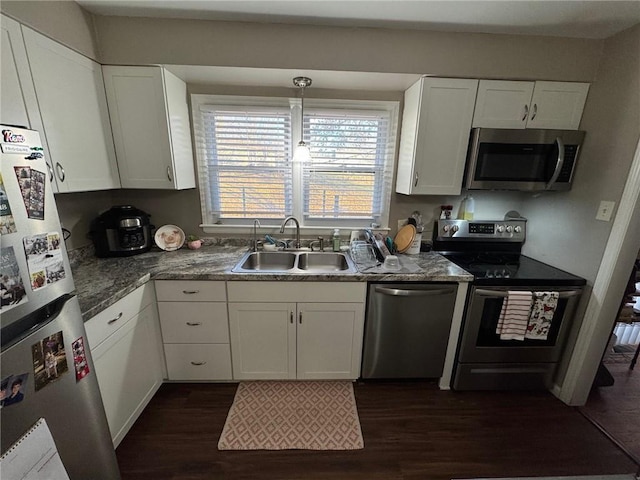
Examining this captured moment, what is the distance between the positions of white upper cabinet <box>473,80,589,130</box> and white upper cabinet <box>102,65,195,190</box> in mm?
2120

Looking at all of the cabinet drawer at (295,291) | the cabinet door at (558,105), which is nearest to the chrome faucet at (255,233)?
the cabinet drawer at (295,291)

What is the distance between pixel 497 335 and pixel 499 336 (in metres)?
0.01

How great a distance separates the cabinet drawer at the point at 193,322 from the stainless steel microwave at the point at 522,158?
6.64 ft

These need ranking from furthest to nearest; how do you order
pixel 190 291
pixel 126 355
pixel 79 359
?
pixel 190 291, pixel 126 355, pixel 79 359

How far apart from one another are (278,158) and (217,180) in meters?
0.57

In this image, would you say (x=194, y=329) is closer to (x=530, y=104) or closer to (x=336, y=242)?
(x=336, y=242)

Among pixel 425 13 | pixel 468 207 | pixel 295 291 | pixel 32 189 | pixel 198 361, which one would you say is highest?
pixel 425 13

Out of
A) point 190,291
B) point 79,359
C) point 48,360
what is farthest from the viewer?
point 190,291

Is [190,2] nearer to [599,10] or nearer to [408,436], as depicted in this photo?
[599,10]

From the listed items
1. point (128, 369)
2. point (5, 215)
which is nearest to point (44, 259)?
point (5, 215)

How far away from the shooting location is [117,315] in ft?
4.56

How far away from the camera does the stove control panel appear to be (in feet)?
7.14

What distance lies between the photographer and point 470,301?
1.73 m

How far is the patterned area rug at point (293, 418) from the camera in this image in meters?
1.53
